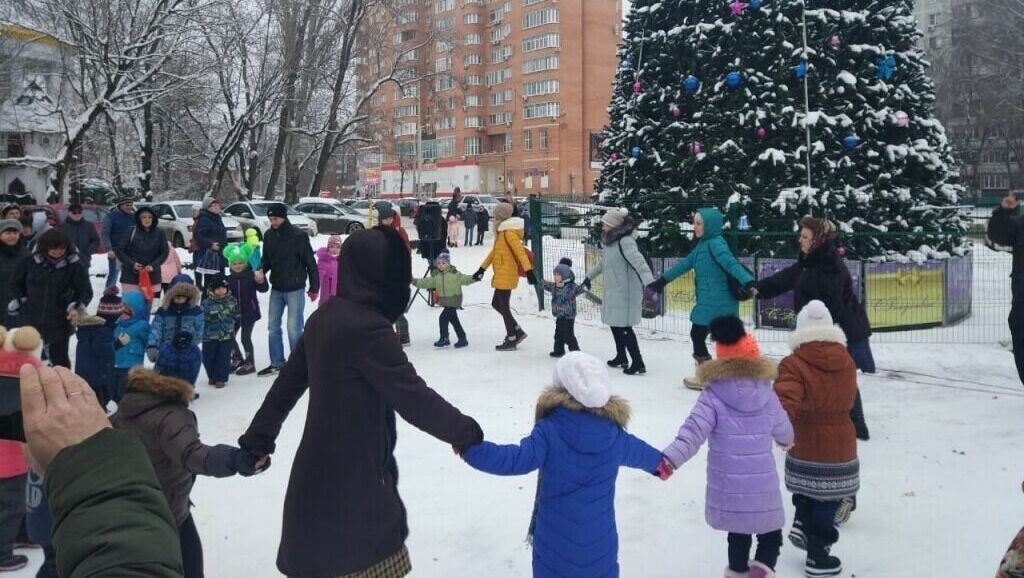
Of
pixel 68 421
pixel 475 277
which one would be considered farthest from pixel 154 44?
pixel 68 421

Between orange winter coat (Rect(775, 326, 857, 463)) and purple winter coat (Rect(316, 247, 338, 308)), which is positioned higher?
purple winter coat (Rect(316, 247, 338, 308))

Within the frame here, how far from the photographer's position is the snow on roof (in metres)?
25.6

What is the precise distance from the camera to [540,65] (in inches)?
2908

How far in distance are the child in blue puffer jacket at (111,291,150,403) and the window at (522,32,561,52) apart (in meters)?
68.7

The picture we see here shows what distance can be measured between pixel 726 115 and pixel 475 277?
4906 millimetres

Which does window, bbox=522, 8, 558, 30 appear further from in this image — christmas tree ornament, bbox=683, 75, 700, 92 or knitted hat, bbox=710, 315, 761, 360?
knitted hat, bbox=710, 315, 761, 360

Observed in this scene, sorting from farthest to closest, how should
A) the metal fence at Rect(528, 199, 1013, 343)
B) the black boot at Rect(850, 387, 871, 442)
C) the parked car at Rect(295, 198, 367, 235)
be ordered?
the parked car at Rect(295, 198, 367, 235) → the metal fence at Rect(528, 199, 1013, 343) → the black boot at Rect(850, 387, 871, 442)

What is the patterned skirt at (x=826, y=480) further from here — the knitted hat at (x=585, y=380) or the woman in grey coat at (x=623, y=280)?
the woman in grey coat at (x=623, y=280)

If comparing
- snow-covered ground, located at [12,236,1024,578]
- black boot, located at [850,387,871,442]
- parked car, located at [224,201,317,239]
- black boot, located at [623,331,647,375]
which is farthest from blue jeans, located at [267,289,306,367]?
parked car, located at [224,201,317,239]

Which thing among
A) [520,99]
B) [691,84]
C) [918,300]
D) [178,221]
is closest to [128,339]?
[691,84]

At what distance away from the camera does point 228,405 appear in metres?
7.78

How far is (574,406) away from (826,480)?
5.61 ft

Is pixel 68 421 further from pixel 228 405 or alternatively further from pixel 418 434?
pixel 228 405

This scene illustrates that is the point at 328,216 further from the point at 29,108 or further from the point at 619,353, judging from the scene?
the point at 619,353
